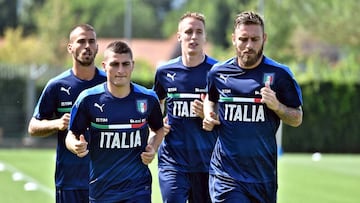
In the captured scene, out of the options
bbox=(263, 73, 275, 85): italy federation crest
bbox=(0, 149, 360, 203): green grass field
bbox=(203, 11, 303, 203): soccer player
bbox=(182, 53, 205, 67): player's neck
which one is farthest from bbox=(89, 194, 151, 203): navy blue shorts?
bbox=(0, 149, 360, 203): green grass field

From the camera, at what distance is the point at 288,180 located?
2053cm

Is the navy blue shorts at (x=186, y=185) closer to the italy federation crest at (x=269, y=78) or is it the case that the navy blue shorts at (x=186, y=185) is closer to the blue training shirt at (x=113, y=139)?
the blue training shirt at (x=113, y=139)

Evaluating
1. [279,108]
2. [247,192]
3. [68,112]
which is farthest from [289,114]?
[68,112]

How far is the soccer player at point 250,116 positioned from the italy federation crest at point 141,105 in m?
0.59

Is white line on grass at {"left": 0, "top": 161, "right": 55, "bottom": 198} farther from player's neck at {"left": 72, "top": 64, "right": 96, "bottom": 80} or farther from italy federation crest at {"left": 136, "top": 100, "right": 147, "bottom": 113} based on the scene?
italy federation crest at {"left": 136, "top": 100, "right": 147, "bottom": 113}

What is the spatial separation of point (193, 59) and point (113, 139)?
7.56ft

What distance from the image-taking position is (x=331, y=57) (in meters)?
108

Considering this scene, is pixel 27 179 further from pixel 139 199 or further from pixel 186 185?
pixel 139 199

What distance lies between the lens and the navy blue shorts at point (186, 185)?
10109 mm

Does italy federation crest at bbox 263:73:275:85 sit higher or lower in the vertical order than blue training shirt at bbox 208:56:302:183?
higher

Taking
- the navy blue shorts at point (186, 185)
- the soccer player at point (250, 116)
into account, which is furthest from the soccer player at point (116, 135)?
→ the navy blue shorts at point (186, 185)

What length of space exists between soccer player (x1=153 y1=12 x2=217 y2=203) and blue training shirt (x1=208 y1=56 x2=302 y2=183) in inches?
58.9

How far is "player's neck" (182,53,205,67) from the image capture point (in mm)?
10367

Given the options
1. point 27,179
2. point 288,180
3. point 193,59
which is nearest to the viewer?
point 193,59
